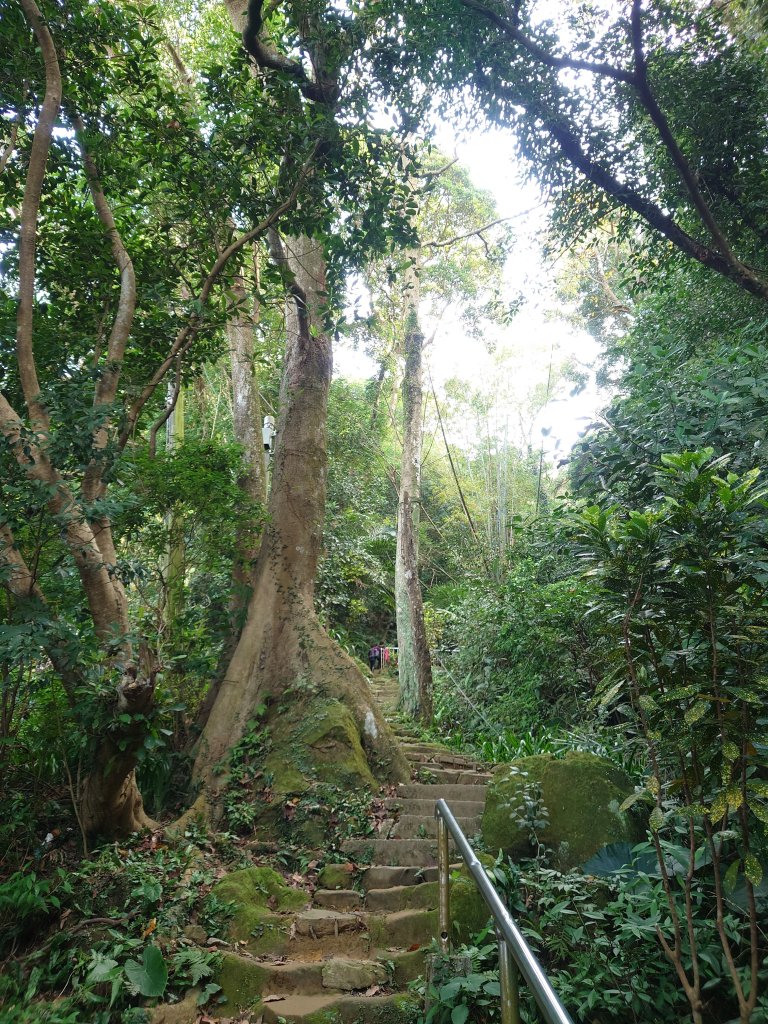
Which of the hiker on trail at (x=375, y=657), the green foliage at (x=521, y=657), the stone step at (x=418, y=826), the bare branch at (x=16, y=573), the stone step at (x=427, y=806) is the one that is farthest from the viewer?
the hiker on trail at (x=375, y=657)

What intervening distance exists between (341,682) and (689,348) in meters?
5.17

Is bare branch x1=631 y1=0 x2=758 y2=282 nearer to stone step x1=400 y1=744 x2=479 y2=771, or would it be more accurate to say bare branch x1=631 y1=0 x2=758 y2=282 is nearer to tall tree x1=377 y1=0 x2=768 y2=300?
tall tree x1=377 y1=0 x2=768 y2=300

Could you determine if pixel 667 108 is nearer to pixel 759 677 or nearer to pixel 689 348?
pixel 689 348

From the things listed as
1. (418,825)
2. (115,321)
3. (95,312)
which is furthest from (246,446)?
(418,825)

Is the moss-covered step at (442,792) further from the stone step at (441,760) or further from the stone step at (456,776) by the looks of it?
the stone step at (441,760)

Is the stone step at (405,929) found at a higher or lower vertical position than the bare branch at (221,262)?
lower

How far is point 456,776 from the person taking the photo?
20.5 feet

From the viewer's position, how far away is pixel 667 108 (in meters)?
6.16

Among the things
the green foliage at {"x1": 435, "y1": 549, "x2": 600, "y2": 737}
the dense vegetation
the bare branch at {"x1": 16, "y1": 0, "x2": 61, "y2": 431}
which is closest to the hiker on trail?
the green foliage at {"x1": 435, "y1": 549, "x2": 600, "y2": 737}

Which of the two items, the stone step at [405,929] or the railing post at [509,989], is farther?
the stone step at [405,929]

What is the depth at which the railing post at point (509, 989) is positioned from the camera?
5.81 feet

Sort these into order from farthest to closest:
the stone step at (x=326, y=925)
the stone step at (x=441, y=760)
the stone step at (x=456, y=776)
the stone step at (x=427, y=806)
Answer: the stone step at (x=441, y=760) → the stone step at (x=456, y=776) → the stone step at (x=427, y=806) → the stone step at (x=326, y=925)

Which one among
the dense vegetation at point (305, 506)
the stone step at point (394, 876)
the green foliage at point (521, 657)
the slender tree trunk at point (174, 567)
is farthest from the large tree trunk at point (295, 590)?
the green foliage at point (521, 657)

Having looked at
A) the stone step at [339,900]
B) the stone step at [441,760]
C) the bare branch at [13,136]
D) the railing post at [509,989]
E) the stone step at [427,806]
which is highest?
the bare branch at [13,136]
